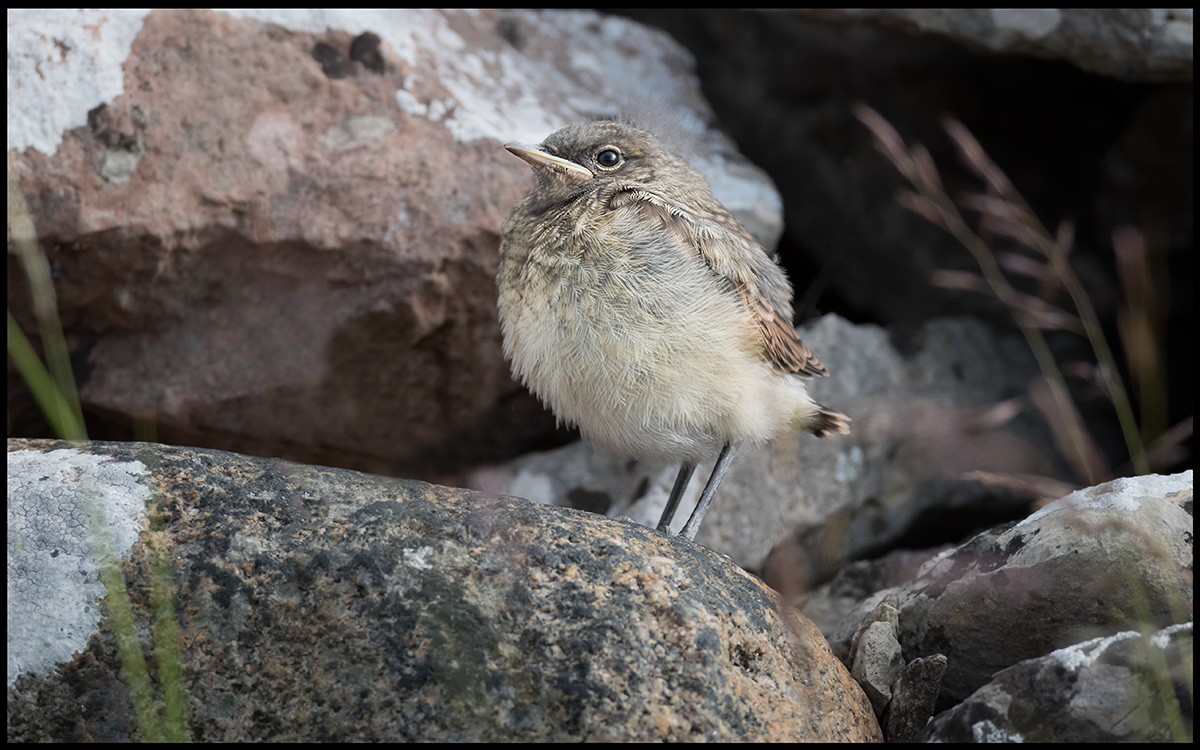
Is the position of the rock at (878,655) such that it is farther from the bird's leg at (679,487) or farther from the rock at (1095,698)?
the bird's leg at (679,487)

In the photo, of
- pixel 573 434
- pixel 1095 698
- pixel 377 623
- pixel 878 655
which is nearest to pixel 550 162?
pixel 573 434

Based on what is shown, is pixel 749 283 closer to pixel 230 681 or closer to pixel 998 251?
pixel 230 681

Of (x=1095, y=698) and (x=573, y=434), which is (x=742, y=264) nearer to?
(x=573, y=434)

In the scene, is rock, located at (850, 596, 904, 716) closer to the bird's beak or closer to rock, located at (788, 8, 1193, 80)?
the bird's beak

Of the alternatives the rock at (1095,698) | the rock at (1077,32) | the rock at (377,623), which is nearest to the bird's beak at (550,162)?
the rock at (377,623)

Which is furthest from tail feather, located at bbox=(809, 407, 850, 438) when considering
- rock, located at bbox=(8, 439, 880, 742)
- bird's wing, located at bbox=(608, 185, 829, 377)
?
rock, located at bbox=(8, 439, 880, 742)

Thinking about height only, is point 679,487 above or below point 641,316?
below
